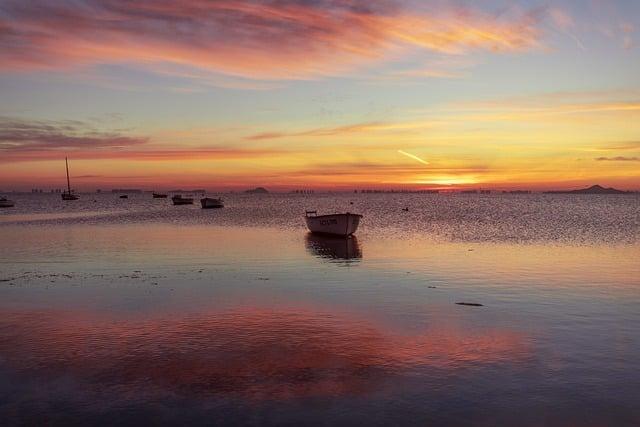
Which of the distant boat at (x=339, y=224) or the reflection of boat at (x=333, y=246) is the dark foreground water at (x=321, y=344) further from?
the distant boat at (x=339, y=224)

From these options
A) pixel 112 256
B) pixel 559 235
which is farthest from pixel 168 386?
pixel 559 235

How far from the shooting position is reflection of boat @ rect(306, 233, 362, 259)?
35.6 meters

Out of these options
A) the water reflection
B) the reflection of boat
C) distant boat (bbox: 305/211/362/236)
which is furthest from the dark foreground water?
distant boat (bbox: 305/211/362/236)

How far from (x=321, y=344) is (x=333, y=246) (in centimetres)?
2753

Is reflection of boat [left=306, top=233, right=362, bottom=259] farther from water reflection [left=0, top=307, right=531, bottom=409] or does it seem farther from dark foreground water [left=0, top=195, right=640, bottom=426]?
water reflection [left=0, top=307, right=531, bottom=409]

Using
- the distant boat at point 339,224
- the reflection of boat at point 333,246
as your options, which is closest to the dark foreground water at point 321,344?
the reflection of boat at point 333,246

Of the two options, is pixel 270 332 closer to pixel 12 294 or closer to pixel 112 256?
pixel 12 294

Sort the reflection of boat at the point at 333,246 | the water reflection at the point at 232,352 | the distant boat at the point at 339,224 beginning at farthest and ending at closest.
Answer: the distant boat at the point at 339,224, the reflection of boat at the point at 333,246, the water reflection at the point at 232,352

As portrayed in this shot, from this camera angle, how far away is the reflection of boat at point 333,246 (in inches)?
1401

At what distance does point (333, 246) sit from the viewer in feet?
137

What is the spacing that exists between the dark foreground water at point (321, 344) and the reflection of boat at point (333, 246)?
5168 millimetres

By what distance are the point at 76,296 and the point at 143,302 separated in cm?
331

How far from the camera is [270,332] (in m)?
15.6

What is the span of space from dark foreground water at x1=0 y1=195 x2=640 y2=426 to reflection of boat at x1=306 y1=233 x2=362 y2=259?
5.17 meters
